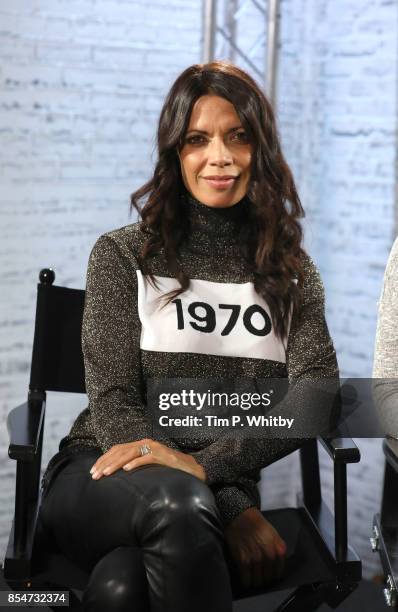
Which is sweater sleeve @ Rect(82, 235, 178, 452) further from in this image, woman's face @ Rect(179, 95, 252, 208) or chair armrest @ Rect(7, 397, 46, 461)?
woman's face @ Rect(179, 95, 252, 208)

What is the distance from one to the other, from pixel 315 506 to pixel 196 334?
52 centimetres

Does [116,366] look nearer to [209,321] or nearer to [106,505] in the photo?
[209,321]

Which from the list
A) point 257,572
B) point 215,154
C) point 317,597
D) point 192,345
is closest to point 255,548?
point 257,572

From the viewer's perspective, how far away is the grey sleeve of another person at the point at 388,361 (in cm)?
182

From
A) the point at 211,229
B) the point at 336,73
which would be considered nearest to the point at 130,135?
the point at 336,73

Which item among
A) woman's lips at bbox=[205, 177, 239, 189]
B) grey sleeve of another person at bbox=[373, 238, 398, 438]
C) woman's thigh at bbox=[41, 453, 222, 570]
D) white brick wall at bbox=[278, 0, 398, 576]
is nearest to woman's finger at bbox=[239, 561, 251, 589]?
woman's thigh at bbox=[41, 453, 222, 570]

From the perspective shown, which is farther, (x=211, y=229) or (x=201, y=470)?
(x=211, y=229)

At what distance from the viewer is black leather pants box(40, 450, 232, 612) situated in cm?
142

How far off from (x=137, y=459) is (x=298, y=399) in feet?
1.31

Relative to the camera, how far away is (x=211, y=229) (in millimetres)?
1935

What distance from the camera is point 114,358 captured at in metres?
1.80

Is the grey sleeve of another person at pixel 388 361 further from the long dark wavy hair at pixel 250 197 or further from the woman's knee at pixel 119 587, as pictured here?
the woman's knee at pixel 119 587

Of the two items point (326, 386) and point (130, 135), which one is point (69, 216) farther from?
point (326, 386)

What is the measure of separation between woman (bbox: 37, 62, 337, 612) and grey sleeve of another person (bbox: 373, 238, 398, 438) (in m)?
0.10
